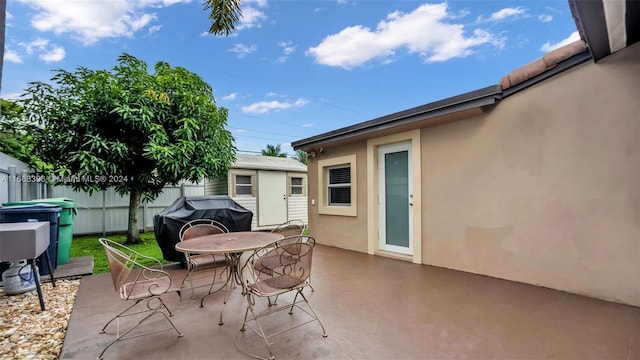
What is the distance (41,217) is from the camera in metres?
4.26

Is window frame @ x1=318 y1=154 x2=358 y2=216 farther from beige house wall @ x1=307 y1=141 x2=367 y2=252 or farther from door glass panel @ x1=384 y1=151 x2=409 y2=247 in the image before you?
door glass panel @ x1=384 y1=151 x2=409 y2=247

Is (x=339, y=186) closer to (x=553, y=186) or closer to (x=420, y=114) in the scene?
(x=420, y=114)

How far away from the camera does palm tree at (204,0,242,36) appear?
17.7ft

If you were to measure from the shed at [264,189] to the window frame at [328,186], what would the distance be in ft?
12.4

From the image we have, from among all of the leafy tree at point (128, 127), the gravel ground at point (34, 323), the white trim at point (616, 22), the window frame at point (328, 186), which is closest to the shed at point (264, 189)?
the leafy tree at point (128, 127)

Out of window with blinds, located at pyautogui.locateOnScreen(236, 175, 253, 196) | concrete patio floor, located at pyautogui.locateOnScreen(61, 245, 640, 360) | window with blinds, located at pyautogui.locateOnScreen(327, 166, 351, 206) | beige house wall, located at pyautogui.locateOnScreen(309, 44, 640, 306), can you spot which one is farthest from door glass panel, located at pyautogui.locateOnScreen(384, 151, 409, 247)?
window with blinds, located at pyautogui.locateOnScreen(236, 175, 253, 196)

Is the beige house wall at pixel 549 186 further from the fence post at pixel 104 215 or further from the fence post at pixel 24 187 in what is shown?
the fence post at pixel 104 215

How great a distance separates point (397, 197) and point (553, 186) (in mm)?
2470

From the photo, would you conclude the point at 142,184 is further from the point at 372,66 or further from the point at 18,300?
the point at 372,66

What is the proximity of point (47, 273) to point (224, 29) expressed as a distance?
201 inches

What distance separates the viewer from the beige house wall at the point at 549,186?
3.16m

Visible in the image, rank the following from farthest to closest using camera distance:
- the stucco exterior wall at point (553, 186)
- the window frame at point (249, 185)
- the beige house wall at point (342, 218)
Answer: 1. the window frame at point (249, 185)
2. the beige house wall at point (342, 218)
3. the stucco exterior wall at point (553, 186)

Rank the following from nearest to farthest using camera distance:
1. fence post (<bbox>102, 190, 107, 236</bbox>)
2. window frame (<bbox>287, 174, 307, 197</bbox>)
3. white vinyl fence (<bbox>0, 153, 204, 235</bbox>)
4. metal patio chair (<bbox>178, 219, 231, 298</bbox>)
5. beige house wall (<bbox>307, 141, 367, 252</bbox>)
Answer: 1. metal patio chair (<bbox>178, 219, 231, 298</bbox>)
2. beige house wall (<bbox>307, 141, 367, 252</bbox>)
3. white vinyl fence (<bbox>0, 153, 204, 235</bbox>)
4. fence post (<bbox>102, 190, 107, 236</bbox>)
5. window frame (<bbox>287, 174, 307, 197</bbox>)

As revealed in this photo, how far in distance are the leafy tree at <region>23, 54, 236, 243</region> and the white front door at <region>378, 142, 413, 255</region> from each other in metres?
4.17
